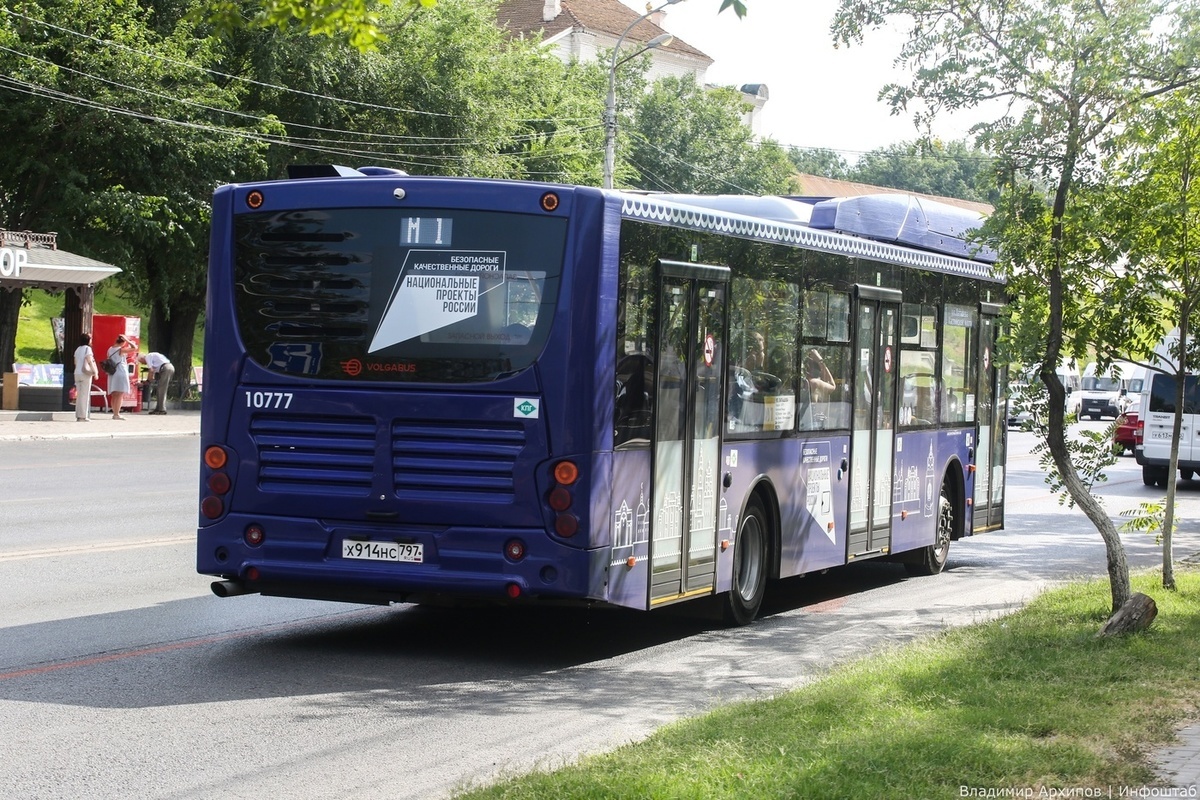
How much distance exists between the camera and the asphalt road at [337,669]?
651 cm

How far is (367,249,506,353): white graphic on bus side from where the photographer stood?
29.2 ft

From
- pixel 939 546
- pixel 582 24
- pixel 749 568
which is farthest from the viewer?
pixel 582 24

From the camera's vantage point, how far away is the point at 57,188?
122ft

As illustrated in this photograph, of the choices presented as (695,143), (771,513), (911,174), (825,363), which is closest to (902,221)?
(825,363)

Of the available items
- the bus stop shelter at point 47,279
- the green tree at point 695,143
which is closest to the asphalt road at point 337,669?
the bus stop shelter at point 47,279

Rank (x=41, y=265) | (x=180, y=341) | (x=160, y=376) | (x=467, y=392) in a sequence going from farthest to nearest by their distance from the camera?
1. (x=180, y=341)
2. (x=160, y=376)
3. (x=41, y=265)
4. (x=467, y=392)

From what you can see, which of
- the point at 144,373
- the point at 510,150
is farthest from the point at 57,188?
the point at 510,150

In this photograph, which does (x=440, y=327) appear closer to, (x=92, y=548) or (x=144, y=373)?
(x=92, y=548)

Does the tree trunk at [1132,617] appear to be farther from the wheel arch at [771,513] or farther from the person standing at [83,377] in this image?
the person standing at [83,377]

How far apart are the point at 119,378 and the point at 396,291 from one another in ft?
90.8

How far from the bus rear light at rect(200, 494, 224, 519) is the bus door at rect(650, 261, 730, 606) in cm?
252

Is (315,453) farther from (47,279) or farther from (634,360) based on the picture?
(47,279)

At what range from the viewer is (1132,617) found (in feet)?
Result: 31.4

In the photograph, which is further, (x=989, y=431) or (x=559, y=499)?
(x=989, y=431)
